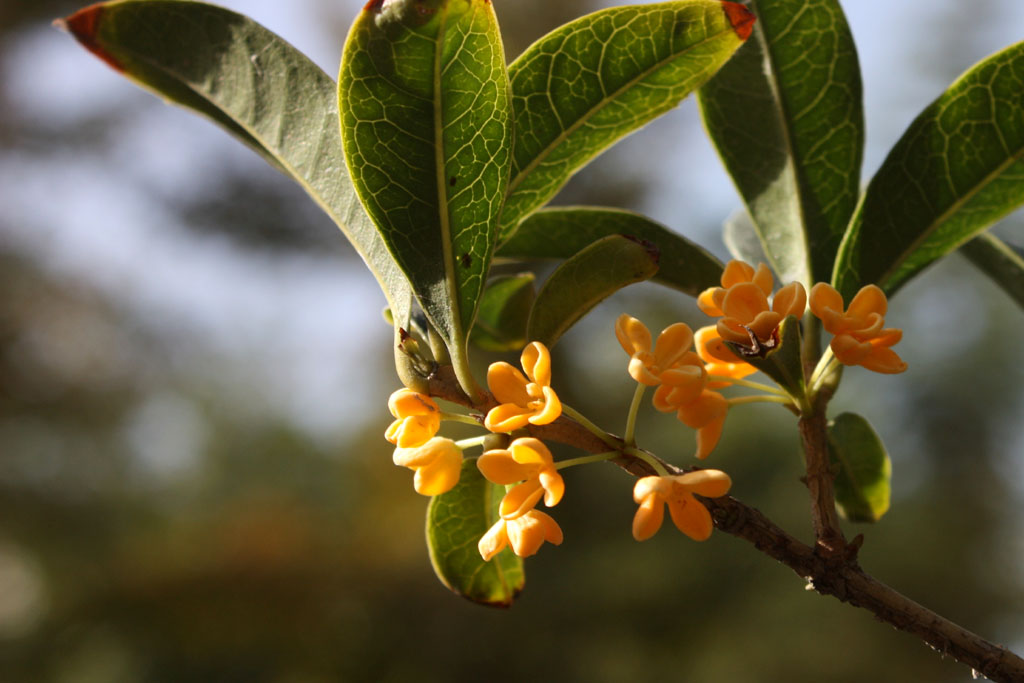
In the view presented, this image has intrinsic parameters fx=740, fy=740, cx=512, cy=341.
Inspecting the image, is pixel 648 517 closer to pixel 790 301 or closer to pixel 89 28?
pixel 790 301

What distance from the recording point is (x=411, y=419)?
40 cm

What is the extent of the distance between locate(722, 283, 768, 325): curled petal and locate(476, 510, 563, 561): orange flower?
0.16 meters

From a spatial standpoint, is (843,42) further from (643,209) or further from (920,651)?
(643,209)

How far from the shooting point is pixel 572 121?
19.6 inches

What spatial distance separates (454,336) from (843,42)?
384 mm

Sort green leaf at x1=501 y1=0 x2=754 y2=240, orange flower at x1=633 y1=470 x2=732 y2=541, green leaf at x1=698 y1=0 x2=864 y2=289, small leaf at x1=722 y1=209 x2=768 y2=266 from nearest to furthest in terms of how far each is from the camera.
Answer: orange flower at x1=633 y1=470 x2=732 y2=541 → green leaf at x1=501 y1=0 x2=754 y2=240 → green leaf at x1=698 y1=0 x2=864 y2=289 → small leaf at x1=722 y1=209 x2=768 y2=266

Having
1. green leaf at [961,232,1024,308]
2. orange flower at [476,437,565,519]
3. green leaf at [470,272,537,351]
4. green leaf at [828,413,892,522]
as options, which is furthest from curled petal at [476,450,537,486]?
green leaf at [961,232,1024,308]

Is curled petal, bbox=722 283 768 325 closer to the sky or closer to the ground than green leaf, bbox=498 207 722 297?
closer to the sky

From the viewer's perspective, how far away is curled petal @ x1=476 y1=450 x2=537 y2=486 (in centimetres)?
37

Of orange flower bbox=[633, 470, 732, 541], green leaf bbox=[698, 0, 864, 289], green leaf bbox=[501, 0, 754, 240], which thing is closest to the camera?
orange flower bbox=[633, 470, 732, 541]

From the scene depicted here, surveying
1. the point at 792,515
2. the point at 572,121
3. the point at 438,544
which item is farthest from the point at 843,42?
the point at 792,515

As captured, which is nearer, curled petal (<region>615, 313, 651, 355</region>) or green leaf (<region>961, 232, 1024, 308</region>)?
curled petal (<region>615, 313, 651, 355</region>)

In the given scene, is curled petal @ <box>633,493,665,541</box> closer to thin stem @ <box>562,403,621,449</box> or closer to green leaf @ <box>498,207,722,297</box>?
thin stem @ <box>562,403,621,449</box>

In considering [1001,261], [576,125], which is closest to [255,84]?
[576,125]
